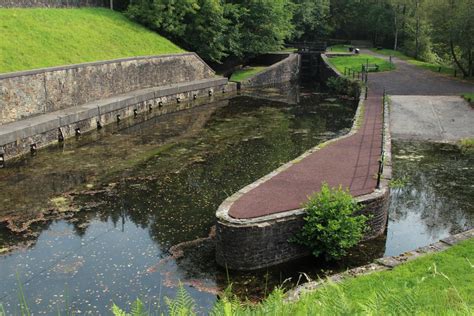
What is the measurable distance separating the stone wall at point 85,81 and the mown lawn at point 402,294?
15.5 meters

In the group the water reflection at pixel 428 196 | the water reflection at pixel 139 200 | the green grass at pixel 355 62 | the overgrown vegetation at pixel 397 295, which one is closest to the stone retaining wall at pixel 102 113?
the water reflection at pixel 139 200

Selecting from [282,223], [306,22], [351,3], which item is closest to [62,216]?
[282,223]

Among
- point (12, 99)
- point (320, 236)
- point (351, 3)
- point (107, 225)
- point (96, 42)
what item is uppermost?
point (351, 3)

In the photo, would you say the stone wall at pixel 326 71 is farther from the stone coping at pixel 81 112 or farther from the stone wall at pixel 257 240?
the stone wall at pixel 257 240

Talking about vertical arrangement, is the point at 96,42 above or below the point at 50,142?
above

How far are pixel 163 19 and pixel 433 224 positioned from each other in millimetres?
25518

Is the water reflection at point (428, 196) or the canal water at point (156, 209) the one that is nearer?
the canal water at point (156, 209)

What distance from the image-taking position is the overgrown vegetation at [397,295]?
8.38ft

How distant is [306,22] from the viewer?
5025 centimetres

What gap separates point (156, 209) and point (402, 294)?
1079 centimetres

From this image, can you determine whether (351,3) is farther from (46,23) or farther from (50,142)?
(50,142)

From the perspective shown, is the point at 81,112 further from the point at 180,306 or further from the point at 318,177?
the point at 180,306

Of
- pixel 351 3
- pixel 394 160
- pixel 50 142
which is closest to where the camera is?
pixel 394 160

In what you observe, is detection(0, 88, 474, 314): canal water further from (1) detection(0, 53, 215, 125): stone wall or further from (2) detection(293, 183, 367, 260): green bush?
(1) detection(0, 53, 215, 125): stone wall
